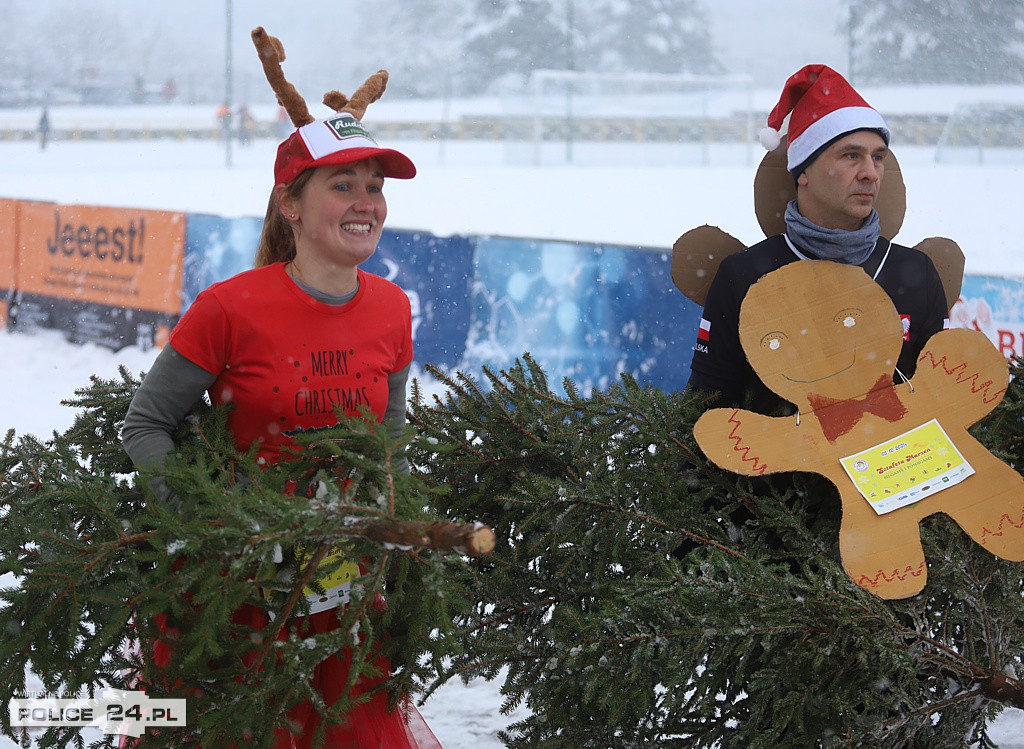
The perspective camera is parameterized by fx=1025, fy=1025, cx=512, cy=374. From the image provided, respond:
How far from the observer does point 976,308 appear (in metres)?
6.73

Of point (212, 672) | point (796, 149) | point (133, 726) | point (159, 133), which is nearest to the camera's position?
point (212, 672)

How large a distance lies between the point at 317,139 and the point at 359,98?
0.30 meters

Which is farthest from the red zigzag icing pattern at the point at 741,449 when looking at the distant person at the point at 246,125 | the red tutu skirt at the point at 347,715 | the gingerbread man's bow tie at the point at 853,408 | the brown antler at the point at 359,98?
the distant person at the point at 246,125

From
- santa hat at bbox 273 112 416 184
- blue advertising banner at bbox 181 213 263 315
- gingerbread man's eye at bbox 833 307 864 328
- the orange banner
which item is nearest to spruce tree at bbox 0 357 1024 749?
gingerbread man's eye at bbox 833 307 864 328

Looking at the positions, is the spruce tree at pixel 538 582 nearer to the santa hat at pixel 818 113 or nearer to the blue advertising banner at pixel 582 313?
the santa hat at pixel 818 113

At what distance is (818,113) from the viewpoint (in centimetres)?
237

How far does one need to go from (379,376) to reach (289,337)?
0.73 ft

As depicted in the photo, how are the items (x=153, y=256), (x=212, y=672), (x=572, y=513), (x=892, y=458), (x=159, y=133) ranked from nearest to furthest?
1. (x=212, y=672)
2. (x=892, y=458)
3. (x=572, y=513)
4. (x=153, y=256)
5. (x=159, y=133)

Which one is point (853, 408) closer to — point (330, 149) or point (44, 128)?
point (330, 149)

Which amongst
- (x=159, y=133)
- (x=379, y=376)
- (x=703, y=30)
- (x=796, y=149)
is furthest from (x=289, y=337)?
(x=159, y=133)

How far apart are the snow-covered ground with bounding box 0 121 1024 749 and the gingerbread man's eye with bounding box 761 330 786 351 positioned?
6.50 metres

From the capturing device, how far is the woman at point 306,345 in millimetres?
2102

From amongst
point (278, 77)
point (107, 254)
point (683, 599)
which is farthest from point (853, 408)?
point (107, 254)

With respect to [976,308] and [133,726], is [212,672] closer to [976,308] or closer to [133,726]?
[133,726]
